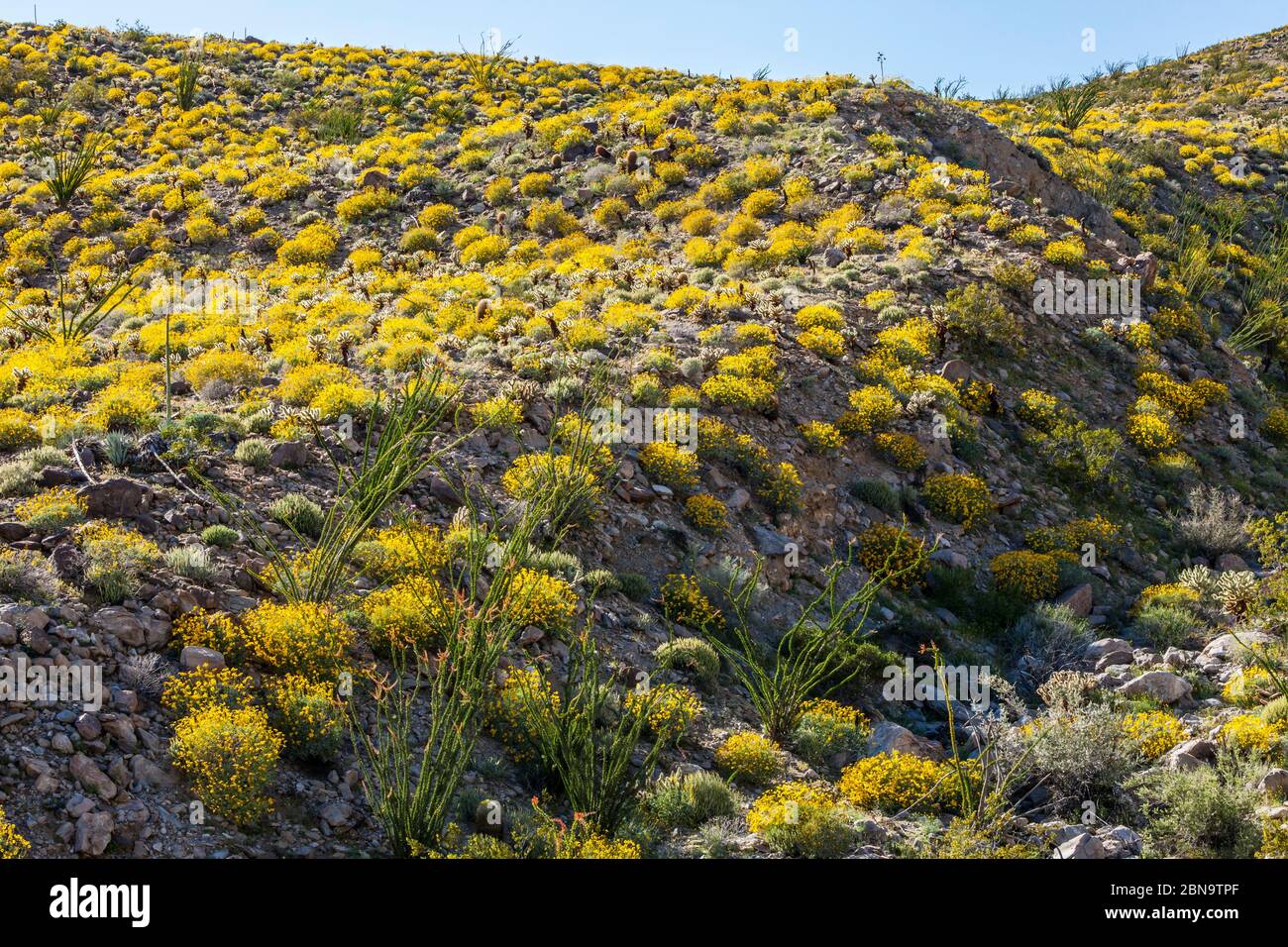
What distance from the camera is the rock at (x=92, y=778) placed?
4961 millimetres

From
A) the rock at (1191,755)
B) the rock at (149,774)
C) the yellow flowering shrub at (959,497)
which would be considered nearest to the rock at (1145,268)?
the yellow flowering shrub at (959,497)

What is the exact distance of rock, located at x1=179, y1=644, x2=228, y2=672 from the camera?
5.97m

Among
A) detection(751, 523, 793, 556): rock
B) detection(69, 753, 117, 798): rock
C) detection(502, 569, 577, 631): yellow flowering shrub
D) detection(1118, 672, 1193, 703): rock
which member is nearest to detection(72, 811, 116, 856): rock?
detection(69, 753, 117, 798): rock

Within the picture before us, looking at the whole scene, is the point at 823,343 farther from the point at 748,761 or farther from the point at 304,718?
the point at 304,718

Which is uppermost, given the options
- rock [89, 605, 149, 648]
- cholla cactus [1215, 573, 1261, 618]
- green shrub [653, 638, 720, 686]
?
rock [89, 605, 149, 648]

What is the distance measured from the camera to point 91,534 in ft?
22.6

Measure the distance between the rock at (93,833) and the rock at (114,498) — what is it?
129 inches

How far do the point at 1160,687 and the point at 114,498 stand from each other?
30.1 ft

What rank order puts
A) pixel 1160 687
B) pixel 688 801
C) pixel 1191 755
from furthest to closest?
pixel 1160 687 → pixel 1191 755 → pixel 688 801

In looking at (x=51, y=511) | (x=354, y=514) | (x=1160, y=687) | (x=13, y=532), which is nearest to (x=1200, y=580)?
(x=1160, y=687)

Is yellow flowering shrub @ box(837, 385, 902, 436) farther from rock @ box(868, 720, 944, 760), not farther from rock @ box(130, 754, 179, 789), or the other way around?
rock @ box(130, 754, 179, 789)

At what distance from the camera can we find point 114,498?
24.4 feet

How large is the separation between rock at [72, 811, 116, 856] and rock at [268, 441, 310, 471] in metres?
4.72
